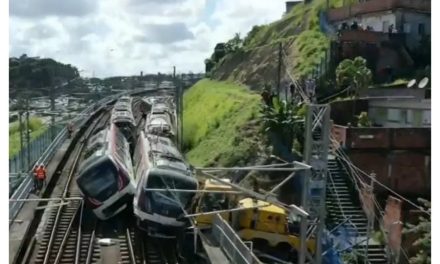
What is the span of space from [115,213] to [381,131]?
10506 millimetres

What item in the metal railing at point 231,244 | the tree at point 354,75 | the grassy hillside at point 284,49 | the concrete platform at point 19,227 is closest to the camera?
the metal railing at point 231,244

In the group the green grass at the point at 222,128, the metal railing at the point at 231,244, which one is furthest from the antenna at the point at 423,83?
the metal railing at the point at 231,244

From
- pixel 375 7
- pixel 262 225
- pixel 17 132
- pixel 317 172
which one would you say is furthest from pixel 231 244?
pixel 17 132

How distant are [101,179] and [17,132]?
25.5 m

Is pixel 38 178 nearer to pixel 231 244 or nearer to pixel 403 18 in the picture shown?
pixel 231 244

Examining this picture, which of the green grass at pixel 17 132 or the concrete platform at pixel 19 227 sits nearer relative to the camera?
the concrete platform at pixel 19 227

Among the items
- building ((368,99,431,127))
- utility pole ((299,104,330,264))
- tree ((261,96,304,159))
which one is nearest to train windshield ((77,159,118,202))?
tree ((261,96,304,159))

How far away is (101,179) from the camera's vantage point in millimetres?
22828

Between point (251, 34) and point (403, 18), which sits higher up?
point (251, 34)

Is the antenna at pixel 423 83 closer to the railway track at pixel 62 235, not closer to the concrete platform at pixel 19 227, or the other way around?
the railway track at pixel 62 235

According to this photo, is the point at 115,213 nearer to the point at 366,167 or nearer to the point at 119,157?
the point at 119,157

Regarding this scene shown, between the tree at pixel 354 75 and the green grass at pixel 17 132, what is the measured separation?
16118mm

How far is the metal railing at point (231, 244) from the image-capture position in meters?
16.3
